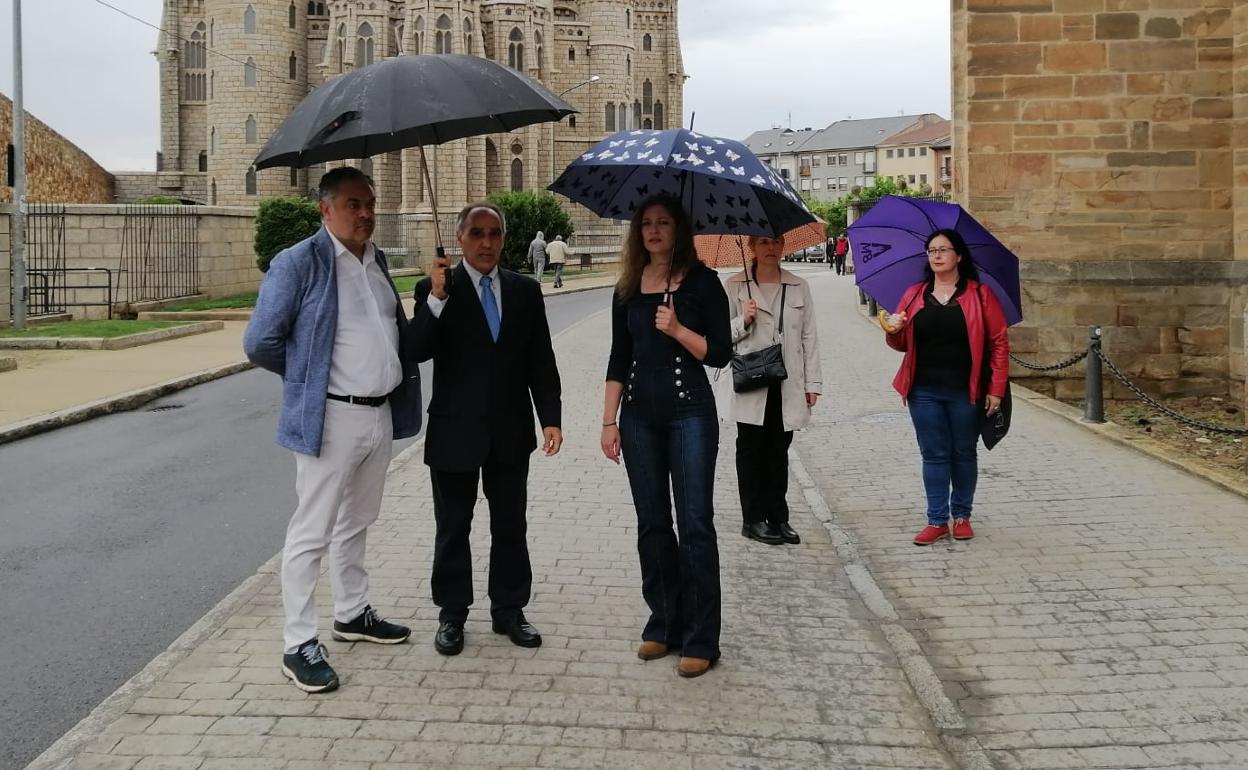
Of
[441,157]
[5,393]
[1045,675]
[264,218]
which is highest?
[441,157]

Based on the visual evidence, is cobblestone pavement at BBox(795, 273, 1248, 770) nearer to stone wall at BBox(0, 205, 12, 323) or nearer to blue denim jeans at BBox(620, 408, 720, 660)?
blue denim jeans at BBox(620, 408, 720, 660)

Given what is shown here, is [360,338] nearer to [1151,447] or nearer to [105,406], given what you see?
[1151,447]

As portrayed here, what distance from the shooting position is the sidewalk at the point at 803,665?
3.84 meters

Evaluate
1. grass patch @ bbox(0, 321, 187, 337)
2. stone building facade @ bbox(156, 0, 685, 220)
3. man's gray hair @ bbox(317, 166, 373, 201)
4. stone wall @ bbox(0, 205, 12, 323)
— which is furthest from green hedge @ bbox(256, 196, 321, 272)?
stone building facade @ bbox(156, 0, 685, 220)

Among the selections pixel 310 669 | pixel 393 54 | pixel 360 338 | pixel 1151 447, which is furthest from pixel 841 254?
pixel 310 669

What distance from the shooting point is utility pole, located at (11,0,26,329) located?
63.3 ft

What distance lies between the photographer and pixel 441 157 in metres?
72.2

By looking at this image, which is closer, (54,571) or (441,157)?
(54,571)

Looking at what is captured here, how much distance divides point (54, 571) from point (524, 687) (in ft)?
10.8

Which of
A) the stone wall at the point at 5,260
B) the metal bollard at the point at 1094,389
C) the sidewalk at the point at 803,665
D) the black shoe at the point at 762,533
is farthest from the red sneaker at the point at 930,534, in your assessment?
the stone wall at the point at 5,260

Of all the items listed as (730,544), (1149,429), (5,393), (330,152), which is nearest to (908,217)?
(730,544)

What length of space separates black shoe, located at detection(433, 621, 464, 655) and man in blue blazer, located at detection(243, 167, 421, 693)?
20.2 inches

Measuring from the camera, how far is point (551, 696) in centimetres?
427

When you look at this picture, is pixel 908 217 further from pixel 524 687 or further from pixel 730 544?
pixel 524 687
